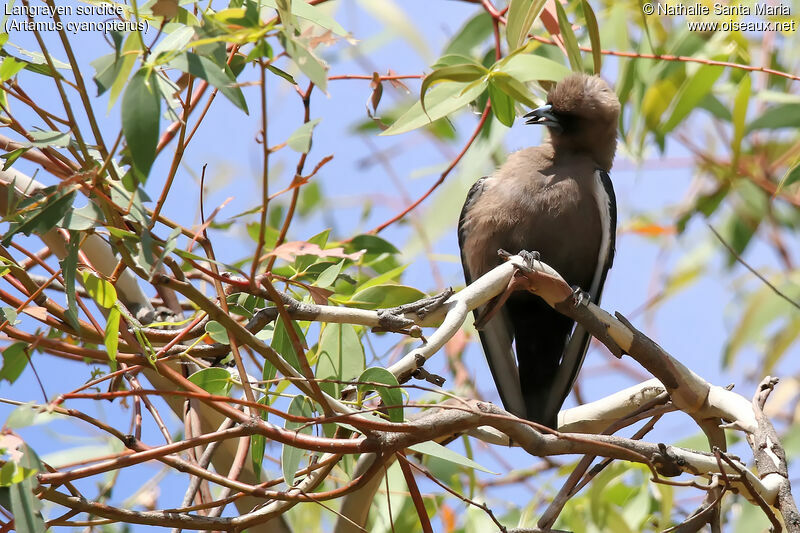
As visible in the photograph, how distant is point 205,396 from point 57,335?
50 cm

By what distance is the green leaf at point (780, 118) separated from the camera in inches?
135

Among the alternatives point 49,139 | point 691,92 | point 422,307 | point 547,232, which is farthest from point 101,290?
point 691,92

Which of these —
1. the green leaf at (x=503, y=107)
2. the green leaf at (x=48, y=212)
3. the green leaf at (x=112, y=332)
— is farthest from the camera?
the green leaf at (x=503, y=107)

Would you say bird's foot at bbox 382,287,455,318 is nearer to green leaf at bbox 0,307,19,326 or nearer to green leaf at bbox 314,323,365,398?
green leaf at bbox 314,323,365,398

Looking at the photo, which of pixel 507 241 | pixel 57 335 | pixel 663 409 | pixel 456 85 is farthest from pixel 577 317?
pixel 57 335

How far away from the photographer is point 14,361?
5.82 ft

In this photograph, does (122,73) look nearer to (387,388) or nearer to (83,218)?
(83,218)

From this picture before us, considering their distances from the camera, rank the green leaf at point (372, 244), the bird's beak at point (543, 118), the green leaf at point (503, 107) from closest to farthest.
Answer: the green leaf at point (503, 107)
the green leaf at point (372, 244)
the bird's beak at point (543, 118)

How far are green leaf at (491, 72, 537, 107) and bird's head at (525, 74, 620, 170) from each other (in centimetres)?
103

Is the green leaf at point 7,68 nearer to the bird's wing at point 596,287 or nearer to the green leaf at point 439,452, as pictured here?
the green leaf at point 439,452

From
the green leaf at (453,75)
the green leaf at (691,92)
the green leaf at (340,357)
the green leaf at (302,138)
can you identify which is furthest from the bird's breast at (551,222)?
the green leaf at (302,138)

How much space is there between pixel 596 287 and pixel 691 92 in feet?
2.73

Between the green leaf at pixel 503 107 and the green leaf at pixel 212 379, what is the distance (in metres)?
0.98

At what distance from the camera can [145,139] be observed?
4.18 feet
